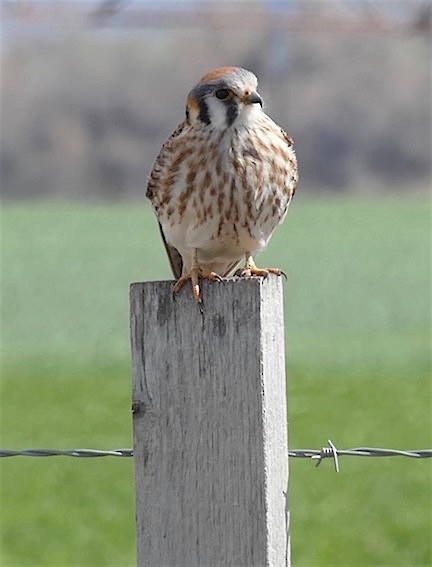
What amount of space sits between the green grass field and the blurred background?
0.04 metres

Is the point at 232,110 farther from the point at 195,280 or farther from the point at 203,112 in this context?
the point at 195,280

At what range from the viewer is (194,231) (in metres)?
4.80

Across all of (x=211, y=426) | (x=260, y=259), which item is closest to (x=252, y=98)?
(x=211, y=426)

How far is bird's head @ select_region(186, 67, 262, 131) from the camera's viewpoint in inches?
180

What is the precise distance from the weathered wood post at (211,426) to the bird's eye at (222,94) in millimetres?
1462

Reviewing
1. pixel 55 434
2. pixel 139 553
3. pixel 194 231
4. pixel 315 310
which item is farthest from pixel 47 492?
pixel 315 310

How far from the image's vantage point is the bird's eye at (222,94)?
4.61 metres

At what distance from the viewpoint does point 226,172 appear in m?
4.64

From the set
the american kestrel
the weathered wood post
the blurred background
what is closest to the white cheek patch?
the american kestrel

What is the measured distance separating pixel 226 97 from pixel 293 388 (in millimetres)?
11090

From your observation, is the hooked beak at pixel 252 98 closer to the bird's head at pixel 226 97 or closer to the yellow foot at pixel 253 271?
the bird's head at pixel 226 97

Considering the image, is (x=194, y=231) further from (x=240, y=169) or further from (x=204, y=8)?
(x=204, y=8)

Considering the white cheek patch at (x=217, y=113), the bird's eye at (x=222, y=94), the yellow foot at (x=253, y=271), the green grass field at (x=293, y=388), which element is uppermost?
the green grass field at (x=293, y=388)

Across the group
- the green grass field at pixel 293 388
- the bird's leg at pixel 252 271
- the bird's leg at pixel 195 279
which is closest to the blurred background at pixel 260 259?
the green grass field at pixel 293 388
